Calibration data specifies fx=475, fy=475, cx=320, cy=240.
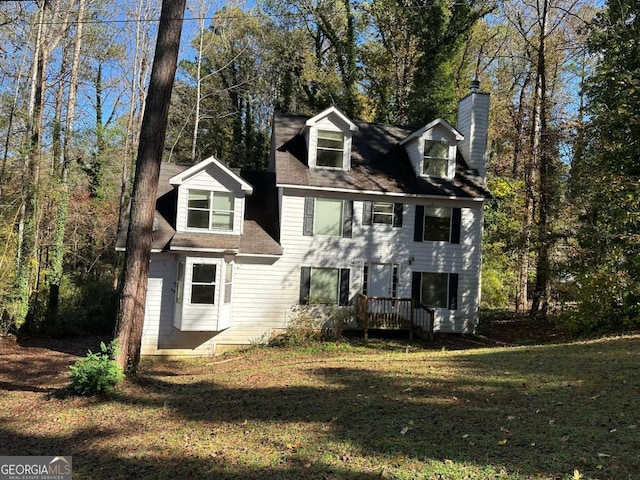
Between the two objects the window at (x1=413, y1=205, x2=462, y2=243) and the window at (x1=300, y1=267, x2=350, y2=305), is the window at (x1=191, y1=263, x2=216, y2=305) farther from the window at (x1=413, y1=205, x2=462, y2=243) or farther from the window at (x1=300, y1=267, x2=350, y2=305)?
the window at (x1=413, y1=205, x2=462, y2=243)

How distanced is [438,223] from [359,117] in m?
11.8

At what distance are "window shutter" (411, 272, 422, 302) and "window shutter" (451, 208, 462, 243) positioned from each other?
1.84 meters

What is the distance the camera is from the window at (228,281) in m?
14.9

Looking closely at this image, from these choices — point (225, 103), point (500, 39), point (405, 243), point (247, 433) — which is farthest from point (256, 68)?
point (247, 433)

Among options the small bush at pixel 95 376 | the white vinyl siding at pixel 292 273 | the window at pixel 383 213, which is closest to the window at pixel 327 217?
the white vinyl siding at pixel 292 273

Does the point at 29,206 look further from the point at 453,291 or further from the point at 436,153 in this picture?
the point at 453,291

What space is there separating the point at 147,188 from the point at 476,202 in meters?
12.6

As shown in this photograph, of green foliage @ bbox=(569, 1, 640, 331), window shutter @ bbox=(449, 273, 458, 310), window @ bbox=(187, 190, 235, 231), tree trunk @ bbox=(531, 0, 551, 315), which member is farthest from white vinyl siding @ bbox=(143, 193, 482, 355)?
green foliage @ bbox=(569, 1, 640, 331)

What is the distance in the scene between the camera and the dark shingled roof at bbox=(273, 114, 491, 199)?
1650cm

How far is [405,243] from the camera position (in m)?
17.1

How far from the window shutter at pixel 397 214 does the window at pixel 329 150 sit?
250 centimetres

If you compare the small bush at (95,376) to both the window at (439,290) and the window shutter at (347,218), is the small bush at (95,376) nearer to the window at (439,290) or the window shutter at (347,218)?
the window shutter at (347,218)

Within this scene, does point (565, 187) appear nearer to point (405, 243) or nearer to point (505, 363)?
point (405, 243)

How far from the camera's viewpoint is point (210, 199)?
602 inches
